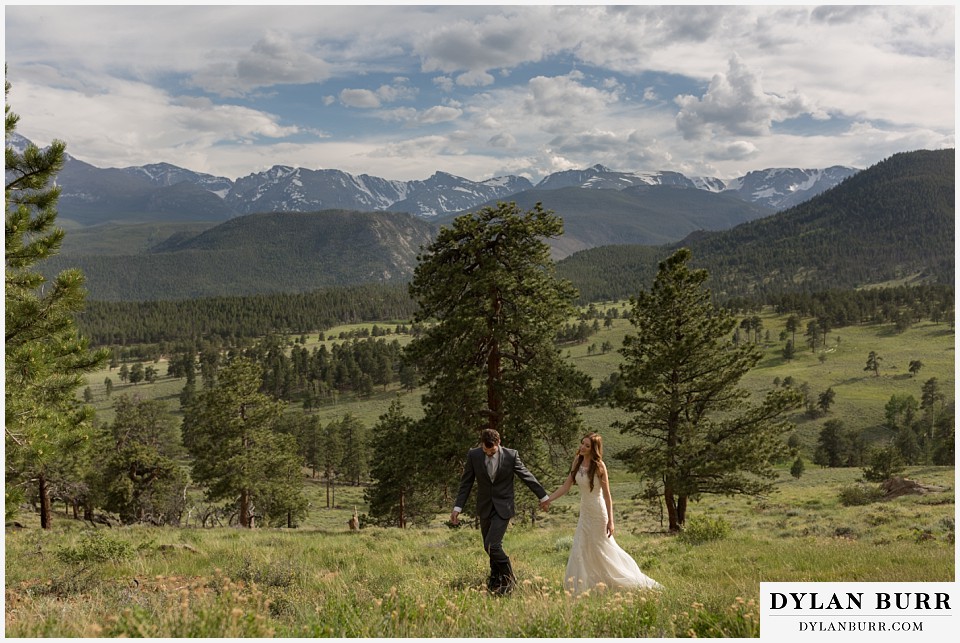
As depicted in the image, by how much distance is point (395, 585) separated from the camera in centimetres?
771

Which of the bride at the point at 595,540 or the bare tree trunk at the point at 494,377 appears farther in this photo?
the bare tree trunk at the point at 494,377

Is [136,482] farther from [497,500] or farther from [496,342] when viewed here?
[497,500]

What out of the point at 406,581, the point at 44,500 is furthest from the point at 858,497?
the point at 44,500

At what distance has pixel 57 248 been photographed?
1071 centimetres

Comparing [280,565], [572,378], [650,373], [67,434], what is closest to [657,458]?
[650,373]

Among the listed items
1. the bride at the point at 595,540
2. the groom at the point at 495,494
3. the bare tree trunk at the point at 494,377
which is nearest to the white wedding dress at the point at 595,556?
the bride at the point at 595,540

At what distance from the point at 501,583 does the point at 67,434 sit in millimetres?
8860

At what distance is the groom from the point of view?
7996 millimetres

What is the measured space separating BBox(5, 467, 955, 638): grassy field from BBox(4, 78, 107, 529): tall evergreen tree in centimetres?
234

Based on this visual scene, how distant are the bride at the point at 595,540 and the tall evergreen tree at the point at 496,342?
9396 millimetres

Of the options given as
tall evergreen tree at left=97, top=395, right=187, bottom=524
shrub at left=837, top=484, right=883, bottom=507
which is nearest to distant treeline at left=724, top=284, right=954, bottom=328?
shrub at left=837, top=484, right=883, bottom=507

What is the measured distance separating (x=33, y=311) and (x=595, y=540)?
10.4 metres

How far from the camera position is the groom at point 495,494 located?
8.00m

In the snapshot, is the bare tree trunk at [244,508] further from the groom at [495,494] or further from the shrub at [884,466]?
the shrub at [884,466]
